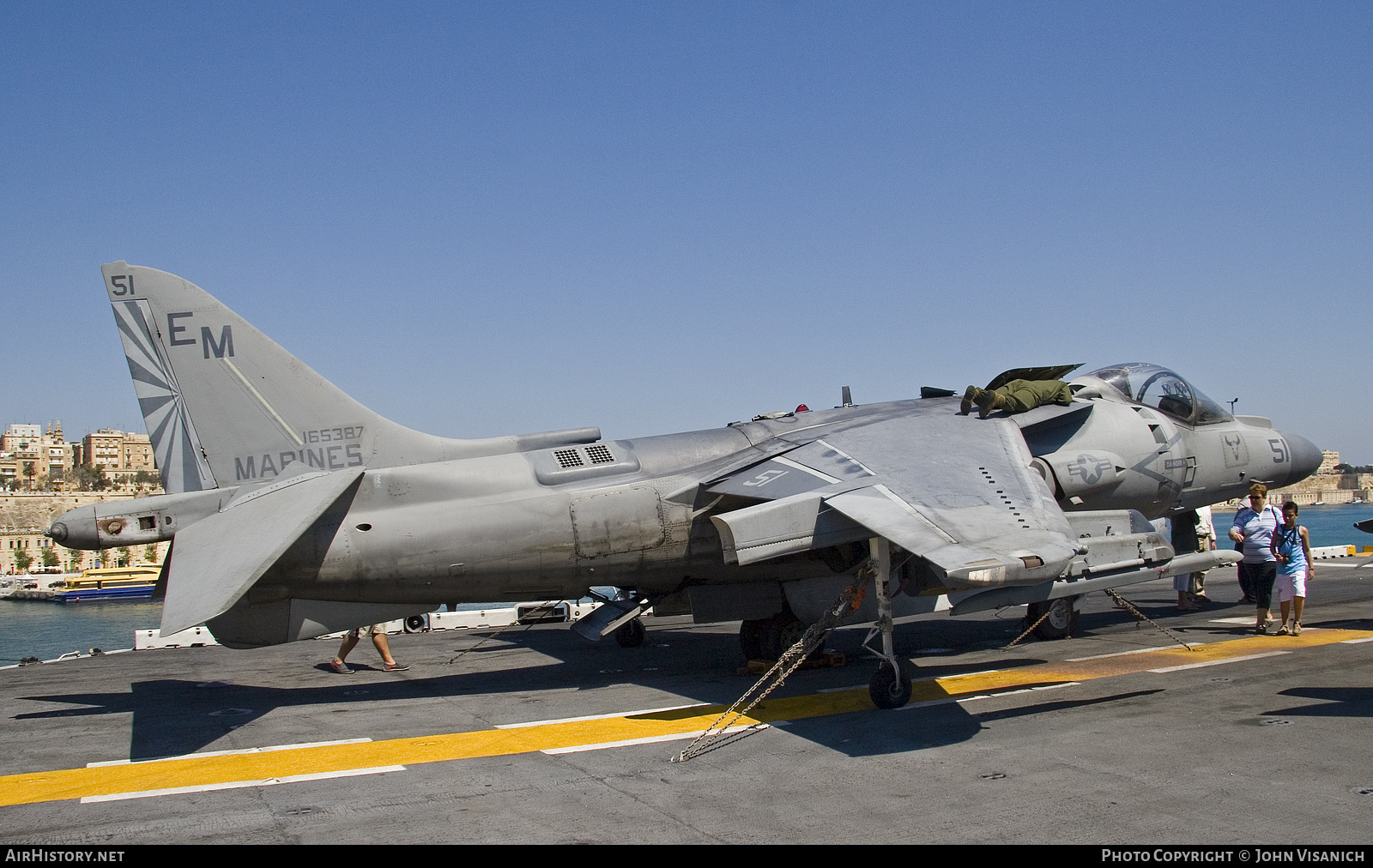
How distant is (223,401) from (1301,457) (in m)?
16.4

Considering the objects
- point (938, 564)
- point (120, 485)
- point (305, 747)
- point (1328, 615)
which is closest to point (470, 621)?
point (305, 747)

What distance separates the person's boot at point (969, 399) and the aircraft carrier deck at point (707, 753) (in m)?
3.31

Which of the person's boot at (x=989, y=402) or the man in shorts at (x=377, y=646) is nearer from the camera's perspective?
the person's boot at (x=989, y=402)

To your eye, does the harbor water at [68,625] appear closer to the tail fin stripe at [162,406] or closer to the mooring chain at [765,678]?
the tail fin stripe at [162,406]

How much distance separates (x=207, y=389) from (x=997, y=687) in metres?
9.77

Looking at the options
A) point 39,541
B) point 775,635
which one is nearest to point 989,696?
→ point 775,635

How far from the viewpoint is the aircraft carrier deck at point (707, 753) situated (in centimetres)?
650

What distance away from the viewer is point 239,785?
309 inches

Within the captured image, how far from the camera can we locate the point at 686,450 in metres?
12.7

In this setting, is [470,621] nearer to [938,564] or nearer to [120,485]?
[938,564]

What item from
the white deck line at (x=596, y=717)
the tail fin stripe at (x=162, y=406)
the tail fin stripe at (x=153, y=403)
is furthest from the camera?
the tail fin stripe at (x=153, y=403)

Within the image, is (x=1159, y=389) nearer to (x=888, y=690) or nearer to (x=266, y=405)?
(x=888, y=690)

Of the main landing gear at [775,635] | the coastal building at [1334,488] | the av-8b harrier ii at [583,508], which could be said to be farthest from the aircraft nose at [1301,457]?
the coastal building at [1334,488]

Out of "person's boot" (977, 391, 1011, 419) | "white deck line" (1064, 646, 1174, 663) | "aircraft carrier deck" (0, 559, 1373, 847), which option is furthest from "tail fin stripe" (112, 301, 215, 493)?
"white deck line" (1064, 646, 1174, 663)
